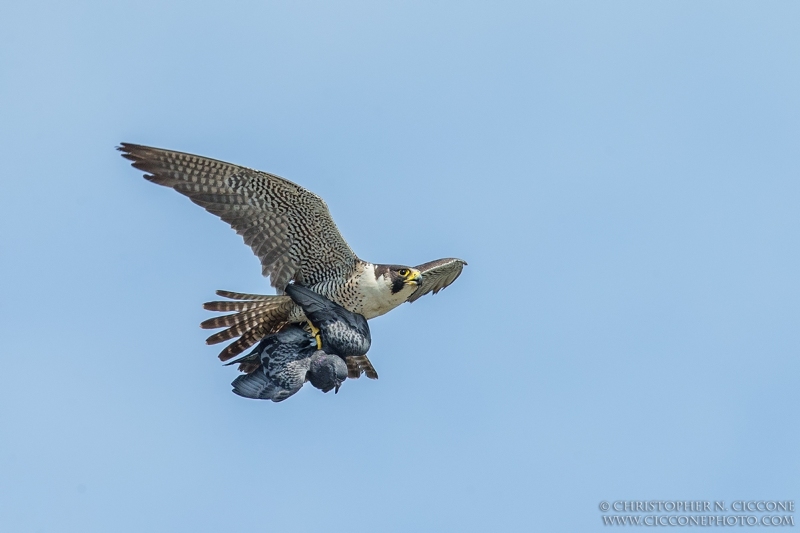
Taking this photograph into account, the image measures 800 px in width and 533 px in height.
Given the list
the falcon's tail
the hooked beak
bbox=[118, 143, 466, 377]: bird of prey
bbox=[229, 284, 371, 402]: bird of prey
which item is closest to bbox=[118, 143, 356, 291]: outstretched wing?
bbox=[118, 143, 466, 377]: bird of prey

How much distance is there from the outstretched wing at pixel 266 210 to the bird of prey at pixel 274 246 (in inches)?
0.4

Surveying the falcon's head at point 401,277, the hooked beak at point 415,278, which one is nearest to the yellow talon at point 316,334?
the falcon's head at point 401,277

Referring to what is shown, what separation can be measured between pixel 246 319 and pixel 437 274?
252cm

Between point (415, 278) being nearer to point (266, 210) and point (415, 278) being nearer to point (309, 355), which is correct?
point (266, 210)

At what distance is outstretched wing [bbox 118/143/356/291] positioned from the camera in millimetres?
12016

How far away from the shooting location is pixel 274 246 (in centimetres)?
1256

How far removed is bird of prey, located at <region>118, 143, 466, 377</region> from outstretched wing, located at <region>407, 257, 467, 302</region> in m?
0.40

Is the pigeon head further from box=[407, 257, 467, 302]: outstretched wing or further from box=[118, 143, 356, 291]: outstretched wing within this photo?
box=[407, 257, 467, 302]: outstretched wing

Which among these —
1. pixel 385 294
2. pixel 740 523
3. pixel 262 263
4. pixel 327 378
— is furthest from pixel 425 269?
pixel 740 523

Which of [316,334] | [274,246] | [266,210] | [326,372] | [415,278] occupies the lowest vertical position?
[326,372]

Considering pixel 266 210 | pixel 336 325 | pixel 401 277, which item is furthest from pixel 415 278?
pixel 266 210

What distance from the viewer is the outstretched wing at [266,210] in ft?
39.4

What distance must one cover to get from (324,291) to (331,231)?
713 mm

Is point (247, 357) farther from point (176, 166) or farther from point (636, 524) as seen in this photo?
point (636, 524)
